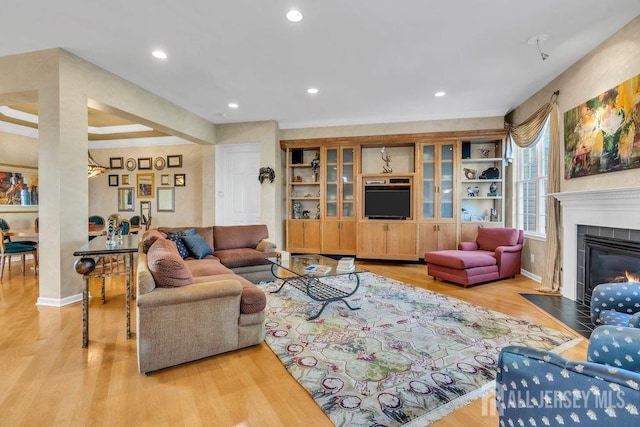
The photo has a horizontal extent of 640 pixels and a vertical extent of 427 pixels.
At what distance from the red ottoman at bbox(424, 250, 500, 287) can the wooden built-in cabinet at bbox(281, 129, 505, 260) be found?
1123 mm

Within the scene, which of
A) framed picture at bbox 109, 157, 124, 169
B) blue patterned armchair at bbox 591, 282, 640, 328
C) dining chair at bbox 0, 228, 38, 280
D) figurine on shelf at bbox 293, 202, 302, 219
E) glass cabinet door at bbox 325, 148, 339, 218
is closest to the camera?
blue patterned armchair at bbox 591, 282, 640, 328

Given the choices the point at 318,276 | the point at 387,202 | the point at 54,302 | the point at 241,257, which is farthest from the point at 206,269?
the point at 387,202

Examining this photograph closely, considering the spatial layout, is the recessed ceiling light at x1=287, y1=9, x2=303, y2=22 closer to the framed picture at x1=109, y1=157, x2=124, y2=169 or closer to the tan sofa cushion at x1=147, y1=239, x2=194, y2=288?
the tan sofa cushion at x1=147, y1=239, x2=194, y2=288

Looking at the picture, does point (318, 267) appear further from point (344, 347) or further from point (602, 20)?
point (602, 20)

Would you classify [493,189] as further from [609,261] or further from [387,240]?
[609,261]

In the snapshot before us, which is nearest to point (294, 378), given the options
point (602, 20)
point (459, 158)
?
point (602, 20)

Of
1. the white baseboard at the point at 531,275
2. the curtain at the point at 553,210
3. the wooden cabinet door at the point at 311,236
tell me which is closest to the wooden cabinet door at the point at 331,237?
the wooden cabinet door at the point at 311,236

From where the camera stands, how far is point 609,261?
3.06 meters

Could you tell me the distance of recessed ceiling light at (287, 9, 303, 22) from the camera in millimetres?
2616

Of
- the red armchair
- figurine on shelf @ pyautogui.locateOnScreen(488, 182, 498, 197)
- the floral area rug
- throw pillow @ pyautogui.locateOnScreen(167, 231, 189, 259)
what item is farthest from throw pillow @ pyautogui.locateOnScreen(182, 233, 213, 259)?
figurine on shelf @ pyautogui.locateOnScreen(488, 182, 498, 197)

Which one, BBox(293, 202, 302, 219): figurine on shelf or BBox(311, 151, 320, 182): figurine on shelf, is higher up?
BBox(311, 151, 320, 182): figurine on shelf

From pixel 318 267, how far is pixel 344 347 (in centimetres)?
112

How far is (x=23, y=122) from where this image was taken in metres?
5.64

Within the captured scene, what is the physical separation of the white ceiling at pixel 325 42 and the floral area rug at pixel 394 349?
2.91m
